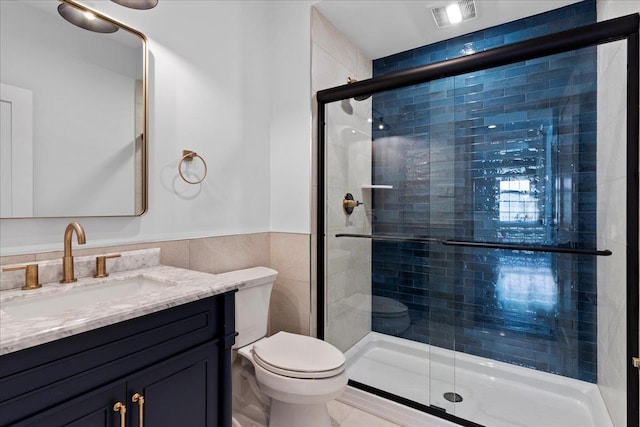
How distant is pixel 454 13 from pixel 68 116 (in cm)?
222

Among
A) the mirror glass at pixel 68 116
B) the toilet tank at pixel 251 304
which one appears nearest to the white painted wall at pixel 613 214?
the toilet tank at pixel 251 304

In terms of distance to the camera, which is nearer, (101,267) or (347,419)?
(101,267)

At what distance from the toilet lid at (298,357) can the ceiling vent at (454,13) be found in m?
2.15

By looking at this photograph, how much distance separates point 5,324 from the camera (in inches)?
29.3

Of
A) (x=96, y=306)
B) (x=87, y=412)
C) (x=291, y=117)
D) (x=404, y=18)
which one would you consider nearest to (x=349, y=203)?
(x=291, y=117)

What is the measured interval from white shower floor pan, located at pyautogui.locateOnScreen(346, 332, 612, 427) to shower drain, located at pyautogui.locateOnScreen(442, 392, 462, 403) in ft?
0.06

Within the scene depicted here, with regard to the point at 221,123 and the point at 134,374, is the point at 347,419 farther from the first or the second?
the point at 221,123

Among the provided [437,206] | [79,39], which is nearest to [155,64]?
[79,39]

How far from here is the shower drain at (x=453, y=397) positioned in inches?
70.9

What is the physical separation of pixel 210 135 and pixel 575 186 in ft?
6.36

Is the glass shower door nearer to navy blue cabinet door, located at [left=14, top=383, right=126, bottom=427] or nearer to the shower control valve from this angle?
the shower control valve

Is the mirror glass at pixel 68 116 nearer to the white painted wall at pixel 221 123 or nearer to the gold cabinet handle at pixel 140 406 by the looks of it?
the white painted wall at pixel 221 123

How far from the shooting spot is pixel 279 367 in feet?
4.75

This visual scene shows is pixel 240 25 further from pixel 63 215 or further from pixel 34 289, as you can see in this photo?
pixel 34 289
